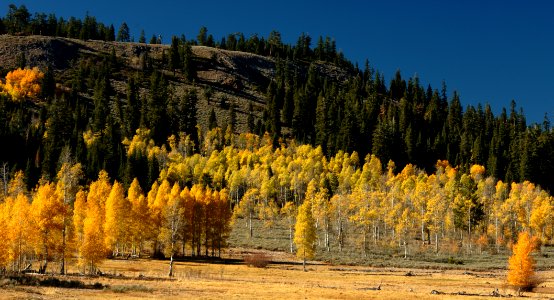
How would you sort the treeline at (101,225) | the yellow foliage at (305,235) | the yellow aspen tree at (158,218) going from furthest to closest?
the yellow aspen tree at (158,218), the yellow foliage at (305,235), the treeline at (101,225)

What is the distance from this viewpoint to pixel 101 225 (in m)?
73.4

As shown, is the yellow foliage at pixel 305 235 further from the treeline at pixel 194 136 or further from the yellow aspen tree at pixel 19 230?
the treeline at pixel 194 136

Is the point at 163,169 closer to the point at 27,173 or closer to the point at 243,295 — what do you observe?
the point at 27,173

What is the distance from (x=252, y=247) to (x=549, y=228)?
7122 cm

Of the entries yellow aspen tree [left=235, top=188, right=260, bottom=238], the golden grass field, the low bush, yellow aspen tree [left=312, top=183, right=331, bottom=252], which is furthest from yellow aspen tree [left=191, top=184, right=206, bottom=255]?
yellow aspen tree [left=312, top=183, right=331, bottom=252]

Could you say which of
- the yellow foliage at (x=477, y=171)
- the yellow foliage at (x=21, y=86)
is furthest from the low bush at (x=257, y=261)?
the yellow foliage at (x=21, y=86)

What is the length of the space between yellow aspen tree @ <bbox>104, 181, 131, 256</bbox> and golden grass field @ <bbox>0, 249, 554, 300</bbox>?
12.2ft

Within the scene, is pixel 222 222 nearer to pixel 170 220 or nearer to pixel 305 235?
pixel 170 220

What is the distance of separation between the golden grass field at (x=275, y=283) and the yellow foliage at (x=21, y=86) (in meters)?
132

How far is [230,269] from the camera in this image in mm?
75875

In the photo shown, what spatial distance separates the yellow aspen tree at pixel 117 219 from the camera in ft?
252

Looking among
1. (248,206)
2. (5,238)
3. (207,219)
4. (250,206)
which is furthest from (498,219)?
(5,238)

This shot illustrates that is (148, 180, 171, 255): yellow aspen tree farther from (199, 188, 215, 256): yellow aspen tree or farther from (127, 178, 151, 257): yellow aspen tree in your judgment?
(199, 188, 215, 256): yellow aspen tree

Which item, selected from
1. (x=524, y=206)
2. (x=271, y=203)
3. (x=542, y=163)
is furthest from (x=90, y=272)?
(x=542, y=163)
